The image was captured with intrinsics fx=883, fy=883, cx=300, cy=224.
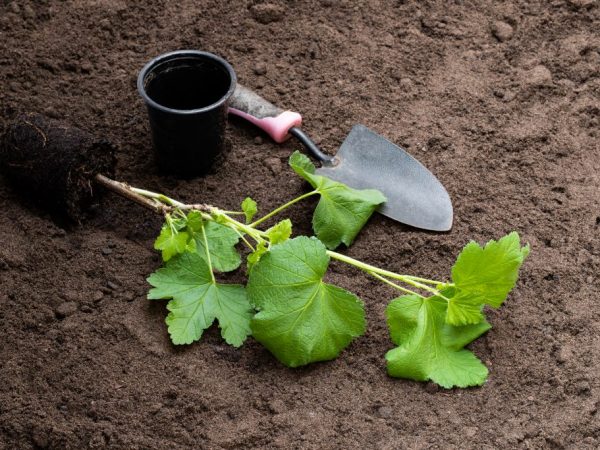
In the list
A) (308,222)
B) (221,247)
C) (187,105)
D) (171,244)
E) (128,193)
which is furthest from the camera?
(187,105)

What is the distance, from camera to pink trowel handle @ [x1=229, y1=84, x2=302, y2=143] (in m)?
2.93

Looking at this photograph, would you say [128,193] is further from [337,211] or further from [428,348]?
[428,348]

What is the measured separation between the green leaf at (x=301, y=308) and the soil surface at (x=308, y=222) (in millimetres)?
87

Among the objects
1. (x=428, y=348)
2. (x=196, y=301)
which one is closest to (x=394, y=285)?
(x=428, y=348)

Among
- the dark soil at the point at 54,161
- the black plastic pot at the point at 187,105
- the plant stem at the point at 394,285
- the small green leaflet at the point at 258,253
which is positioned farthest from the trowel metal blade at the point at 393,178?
the dark soil at the point at 54,161

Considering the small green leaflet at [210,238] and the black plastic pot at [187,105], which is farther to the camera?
the black plastic pot at [187,105]

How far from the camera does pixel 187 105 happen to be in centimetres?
292

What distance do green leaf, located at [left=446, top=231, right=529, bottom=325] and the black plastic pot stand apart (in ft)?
2.91

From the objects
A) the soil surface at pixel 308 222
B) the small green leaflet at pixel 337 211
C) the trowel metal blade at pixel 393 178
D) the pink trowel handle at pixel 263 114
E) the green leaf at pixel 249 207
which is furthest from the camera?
the pink trowel handle at pixel 263 114

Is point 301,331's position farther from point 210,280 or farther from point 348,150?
point 348,150

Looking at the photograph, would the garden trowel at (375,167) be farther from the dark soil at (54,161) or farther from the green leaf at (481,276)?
the dark soil at (54,161)

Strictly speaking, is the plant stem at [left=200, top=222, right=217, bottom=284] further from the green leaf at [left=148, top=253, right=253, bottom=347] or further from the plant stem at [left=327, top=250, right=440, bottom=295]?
the plant stem at [left=327, top=250, right=440, bottom=295]

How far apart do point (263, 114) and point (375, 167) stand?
42cm

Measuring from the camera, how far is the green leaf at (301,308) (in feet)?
7.76
